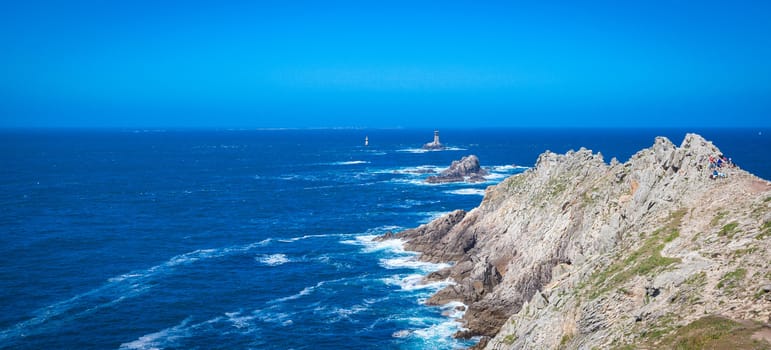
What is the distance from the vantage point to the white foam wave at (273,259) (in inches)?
3041

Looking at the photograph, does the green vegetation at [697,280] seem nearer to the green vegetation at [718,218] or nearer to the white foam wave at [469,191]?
the green vegetation at [718,218]

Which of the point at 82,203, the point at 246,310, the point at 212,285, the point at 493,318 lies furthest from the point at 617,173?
the point at 82,203

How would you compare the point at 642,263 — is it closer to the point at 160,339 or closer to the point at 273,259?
the point at 160,339

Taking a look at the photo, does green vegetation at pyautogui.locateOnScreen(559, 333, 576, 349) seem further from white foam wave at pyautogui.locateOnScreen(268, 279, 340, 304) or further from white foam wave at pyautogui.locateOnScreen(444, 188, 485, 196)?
white foam wave at pyautogui.locateOnScreen(444, 188, 485, 196)

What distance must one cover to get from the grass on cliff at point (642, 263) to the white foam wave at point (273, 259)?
4589cm

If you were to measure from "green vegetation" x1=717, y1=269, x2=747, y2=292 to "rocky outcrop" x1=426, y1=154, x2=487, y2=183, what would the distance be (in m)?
123

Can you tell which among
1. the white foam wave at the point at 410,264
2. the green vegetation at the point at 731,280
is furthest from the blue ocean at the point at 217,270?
the green vegetation at the point at 731,280

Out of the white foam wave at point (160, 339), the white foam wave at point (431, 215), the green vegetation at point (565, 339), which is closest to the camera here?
the green vegetation at point (565, 339)

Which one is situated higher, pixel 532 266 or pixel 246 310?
pixel 532 266

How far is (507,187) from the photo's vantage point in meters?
80.2

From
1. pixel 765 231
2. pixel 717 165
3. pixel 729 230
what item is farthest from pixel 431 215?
pixel 765 231

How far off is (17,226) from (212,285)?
46.6 meters

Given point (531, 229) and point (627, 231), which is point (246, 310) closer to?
point (531, 229)

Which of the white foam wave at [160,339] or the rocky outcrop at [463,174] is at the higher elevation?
the rocky outcrop at [463,174]
